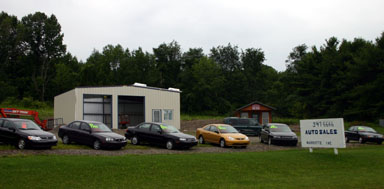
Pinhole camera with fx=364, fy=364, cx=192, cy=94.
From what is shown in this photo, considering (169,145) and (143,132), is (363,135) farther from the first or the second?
(143,132)

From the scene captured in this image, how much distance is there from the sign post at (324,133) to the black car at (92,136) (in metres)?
9.10

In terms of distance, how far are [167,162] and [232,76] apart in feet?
251

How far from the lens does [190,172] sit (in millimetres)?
12414

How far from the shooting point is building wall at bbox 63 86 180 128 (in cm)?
3278

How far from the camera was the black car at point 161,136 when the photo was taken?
18.9 m

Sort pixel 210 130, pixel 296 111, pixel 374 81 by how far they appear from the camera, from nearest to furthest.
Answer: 1. pixel 210 130
2. pixel 374 81
3. pixel 296 111

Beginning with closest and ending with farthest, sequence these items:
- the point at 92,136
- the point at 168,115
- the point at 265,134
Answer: the point at 92,136 < the point at 265,134 < the point at 168,115

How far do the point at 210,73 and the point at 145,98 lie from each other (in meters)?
47.2

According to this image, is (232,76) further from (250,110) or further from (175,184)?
(175,184)

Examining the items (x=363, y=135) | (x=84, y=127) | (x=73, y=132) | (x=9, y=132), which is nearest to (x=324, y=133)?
(x=363, y=135)

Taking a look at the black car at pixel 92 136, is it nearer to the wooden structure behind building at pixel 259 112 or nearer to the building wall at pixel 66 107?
the building wall at pixel 66 107

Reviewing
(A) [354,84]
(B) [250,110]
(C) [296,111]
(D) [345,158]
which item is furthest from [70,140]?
(C) [296,111]

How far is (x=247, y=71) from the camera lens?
92.6m

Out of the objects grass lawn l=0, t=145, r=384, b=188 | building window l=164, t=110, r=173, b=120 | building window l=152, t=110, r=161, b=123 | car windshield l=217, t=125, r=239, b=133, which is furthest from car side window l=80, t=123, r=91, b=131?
building window l=164, t=110, r=173, b=120
